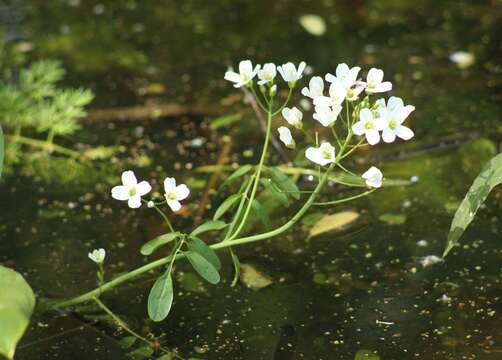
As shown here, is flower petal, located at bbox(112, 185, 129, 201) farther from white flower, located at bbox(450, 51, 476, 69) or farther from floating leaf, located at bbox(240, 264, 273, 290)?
white flower, located at bbox(450, 51, 476, 69)

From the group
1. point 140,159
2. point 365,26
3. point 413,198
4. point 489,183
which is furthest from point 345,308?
point 365,26

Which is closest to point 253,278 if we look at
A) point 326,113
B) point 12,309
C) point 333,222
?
point 333,222

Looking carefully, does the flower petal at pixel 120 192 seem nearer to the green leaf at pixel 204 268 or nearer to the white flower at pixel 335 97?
the green leaf at pixel 204 268

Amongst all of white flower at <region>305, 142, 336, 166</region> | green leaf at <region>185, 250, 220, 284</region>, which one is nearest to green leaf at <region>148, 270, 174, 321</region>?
green leaf at <region>185, 250, 220, 284</region>

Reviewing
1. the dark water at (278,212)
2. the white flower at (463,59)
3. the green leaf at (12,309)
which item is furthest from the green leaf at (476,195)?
the white flower at (463,59)

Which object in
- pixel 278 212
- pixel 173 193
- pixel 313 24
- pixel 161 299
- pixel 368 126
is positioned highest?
pixel 368 126

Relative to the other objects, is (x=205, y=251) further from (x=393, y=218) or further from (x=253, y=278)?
(x=393, y=218)
